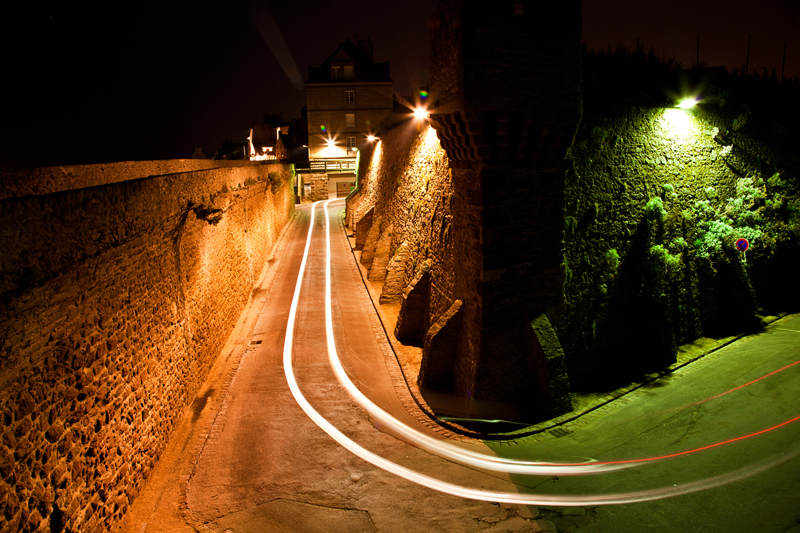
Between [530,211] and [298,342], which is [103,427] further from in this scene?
[530,211]

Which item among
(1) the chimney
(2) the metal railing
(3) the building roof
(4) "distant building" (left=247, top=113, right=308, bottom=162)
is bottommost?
(2) the metal railing

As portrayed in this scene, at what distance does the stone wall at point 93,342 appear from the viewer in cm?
371

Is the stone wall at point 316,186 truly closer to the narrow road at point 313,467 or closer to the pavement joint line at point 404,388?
the pavement joint line at point 404,388

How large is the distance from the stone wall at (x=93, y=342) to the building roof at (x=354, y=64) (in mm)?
32531

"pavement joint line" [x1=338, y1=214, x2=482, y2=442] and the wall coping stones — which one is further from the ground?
the wall coping stones

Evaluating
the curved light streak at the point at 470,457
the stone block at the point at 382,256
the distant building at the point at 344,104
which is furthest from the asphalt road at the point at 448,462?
the distant building at the point at 344,104

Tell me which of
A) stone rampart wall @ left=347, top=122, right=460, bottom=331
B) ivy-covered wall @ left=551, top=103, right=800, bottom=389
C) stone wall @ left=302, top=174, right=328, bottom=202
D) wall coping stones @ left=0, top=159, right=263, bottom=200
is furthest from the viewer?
stone wall @ left=302, top=174, right=328, bottom=202

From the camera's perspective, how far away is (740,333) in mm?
9961

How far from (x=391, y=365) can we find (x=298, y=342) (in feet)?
8.87

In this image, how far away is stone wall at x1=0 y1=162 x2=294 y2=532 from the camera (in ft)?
12.2

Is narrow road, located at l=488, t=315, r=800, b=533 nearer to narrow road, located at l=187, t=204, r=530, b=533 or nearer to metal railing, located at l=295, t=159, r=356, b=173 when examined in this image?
narrow road, located at l=187, t=204, r=530, b=533

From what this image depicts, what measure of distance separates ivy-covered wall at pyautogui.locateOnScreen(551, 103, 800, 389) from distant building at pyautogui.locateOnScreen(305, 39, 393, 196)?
30379 mm

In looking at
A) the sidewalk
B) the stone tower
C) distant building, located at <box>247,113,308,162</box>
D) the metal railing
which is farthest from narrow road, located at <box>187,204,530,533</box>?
distant building, located at <box>247,113,308,162</box>

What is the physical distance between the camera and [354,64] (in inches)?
1480
